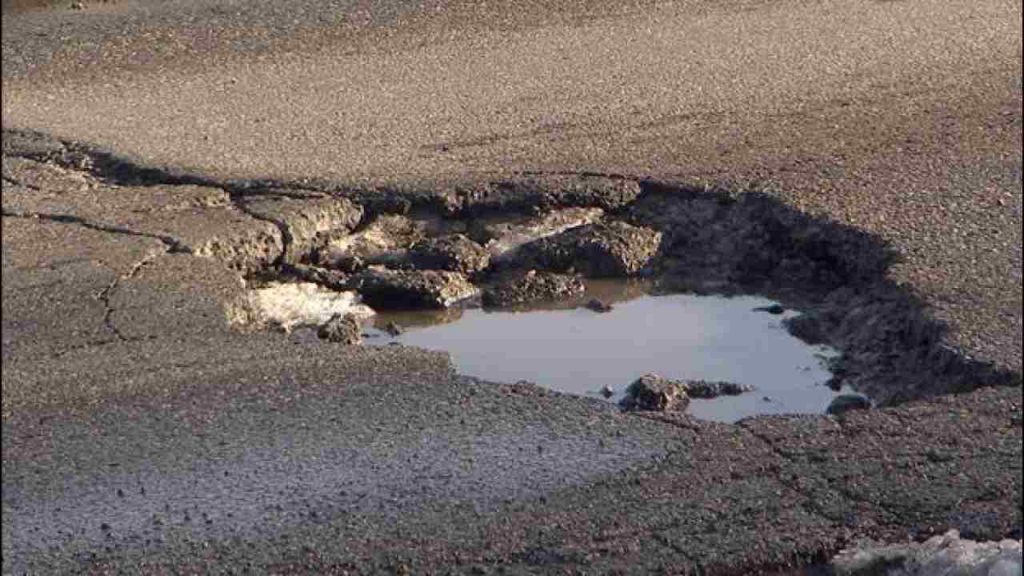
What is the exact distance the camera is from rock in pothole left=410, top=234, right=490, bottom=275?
22.4 feet

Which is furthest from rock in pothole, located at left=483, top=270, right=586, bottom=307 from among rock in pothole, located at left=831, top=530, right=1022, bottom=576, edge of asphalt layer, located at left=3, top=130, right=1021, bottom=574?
rock in pothole, located at left=831, top=530, right=1022, bottom=576

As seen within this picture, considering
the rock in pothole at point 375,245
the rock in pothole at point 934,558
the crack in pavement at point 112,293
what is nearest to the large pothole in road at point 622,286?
the rock in pothole at point 375,245

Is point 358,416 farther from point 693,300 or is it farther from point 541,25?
point 541,25

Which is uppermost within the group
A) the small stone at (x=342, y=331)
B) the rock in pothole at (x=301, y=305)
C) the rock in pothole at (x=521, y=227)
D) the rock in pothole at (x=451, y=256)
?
the rock in pothole at (x=521, y=227)

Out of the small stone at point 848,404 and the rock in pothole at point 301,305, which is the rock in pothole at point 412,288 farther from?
the small stone at point 848,404

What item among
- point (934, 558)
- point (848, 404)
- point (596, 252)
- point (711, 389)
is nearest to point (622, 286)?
point (596, 252)

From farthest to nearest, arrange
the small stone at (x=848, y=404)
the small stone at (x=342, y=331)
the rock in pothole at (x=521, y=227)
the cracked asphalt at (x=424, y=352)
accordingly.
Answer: the rock in pothole at (x=521, y=227), the small stone at (x=342, y=331), the small stone at (x=848, y=404), the cracked asphalt at (x=424, y=352)

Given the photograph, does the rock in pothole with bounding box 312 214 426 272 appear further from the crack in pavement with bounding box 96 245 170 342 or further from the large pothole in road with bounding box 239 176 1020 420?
the crack in pavement with bounding box 96 245 170 342

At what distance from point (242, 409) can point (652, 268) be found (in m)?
2.02

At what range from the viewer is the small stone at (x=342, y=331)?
6.16 metres

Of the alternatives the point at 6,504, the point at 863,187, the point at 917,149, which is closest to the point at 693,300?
Result: the point at 863,187

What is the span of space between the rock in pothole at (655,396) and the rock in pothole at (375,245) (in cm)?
149

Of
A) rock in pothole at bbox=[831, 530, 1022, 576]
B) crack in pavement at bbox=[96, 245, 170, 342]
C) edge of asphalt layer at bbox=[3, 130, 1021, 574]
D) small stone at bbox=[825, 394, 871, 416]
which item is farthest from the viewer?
crack in pavement at bbox=[96, 245, 170, 342]

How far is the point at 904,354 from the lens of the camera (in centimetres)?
577
